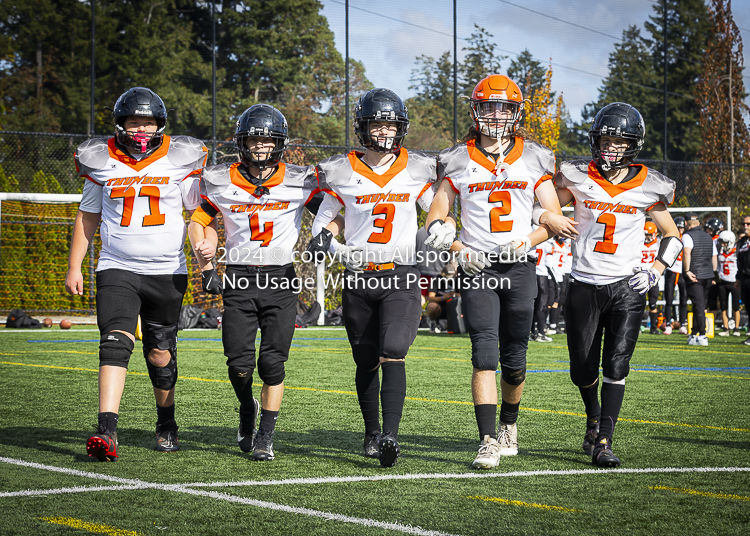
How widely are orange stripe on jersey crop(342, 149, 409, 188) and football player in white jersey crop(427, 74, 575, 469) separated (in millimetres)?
A: 220

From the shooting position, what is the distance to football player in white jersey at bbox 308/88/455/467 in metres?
5.04

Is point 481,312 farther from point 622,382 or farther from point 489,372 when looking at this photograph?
point 622,382

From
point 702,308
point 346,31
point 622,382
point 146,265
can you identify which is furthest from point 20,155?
point 622,382

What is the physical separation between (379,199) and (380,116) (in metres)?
0.46

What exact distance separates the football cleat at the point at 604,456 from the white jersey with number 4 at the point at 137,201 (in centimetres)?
254

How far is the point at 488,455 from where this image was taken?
4.68 meters

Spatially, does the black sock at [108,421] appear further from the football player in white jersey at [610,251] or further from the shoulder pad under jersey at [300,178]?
the football player in white jersey at [610,251]

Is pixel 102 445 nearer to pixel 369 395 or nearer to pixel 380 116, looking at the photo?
pixel 369 395

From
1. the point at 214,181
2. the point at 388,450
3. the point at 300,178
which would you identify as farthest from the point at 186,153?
the point at 388,450

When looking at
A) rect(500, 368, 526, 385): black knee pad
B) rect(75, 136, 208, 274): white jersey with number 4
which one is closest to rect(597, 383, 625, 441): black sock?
rect(500, 368, 526, 385): black knee pad

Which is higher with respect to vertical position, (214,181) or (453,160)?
(453,160)

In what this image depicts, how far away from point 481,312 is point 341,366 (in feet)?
17.4

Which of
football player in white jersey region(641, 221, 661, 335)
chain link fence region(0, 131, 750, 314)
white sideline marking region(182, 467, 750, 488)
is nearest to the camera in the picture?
white sideline marking region(182, 467, 750, 488)

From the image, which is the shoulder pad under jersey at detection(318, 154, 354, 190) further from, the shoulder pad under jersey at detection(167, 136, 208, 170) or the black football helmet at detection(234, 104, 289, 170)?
the shoulder pad under jersey at detection(167, 136, 208, 170)
